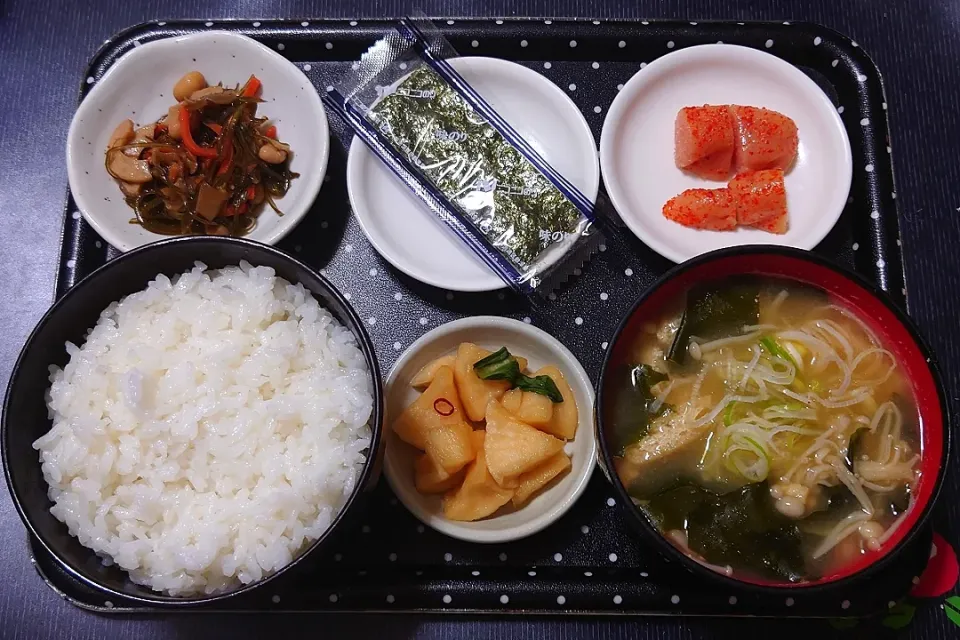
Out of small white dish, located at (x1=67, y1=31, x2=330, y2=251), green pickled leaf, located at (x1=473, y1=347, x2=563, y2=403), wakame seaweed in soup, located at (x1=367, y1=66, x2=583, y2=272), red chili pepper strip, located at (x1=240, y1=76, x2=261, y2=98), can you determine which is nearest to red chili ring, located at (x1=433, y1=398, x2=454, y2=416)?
green pickled leaf, located at (x1=473, y1=347, x2=563, y2=403)

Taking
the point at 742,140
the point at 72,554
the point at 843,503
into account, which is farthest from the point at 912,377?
the point at 72,554

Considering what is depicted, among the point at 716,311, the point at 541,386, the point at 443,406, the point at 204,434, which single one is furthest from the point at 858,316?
the point at 204,434

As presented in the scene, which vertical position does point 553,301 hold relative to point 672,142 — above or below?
below

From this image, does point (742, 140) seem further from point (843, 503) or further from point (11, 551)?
point (11, 551)

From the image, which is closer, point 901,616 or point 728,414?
point 728,414

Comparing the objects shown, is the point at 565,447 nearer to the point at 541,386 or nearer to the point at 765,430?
the point at 541,386

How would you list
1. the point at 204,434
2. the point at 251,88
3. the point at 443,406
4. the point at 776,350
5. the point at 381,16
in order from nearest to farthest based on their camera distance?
1. the point at 204,434
2. the point at 776,350
3. the point at 443,406
4. the point at 251,88
5. the point at 381,16

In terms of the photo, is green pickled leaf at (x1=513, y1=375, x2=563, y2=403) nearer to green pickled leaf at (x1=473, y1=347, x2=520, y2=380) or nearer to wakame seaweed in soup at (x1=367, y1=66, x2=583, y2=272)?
green pickled leaf at (x1=473, y1=347, x2=520, y2=380)
